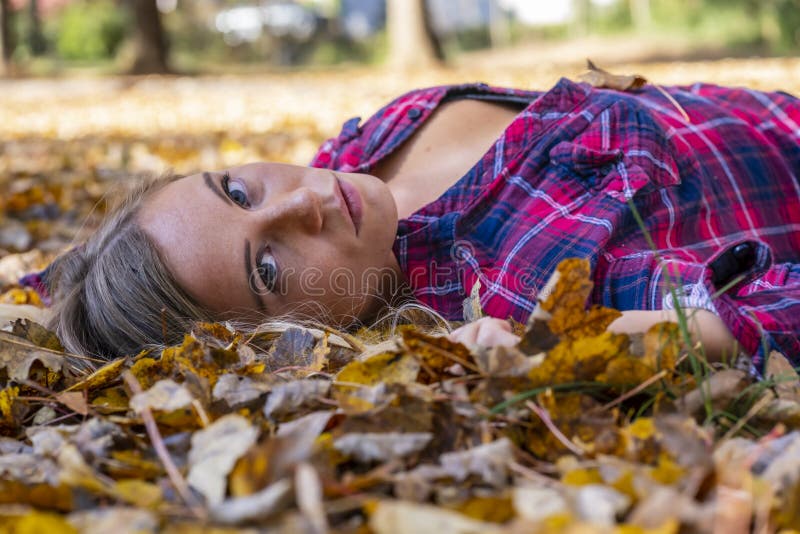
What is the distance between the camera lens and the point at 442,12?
101 feet

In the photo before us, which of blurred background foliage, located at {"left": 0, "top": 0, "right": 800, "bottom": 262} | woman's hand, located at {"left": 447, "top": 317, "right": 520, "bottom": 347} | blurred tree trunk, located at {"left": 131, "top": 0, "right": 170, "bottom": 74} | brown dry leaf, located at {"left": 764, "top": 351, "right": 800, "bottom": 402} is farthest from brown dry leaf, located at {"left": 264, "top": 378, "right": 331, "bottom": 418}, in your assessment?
blurred tree trunk, located at {"left": 131, "top": 0, "right": 170, "bottom": 74}

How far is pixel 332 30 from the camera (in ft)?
92.9

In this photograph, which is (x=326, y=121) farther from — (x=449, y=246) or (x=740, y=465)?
(x=740, y=465)

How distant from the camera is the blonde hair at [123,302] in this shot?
205 cm

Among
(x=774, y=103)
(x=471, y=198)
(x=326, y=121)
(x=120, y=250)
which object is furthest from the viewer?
(x=326, y=121)

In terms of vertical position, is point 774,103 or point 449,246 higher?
point 774,103

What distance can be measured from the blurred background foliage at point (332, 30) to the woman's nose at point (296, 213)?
16251 millimetres

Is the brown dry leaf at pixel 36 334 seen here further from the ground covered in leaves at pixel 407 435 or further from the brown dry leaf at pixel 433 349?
the brown dry leaf at pixel 433 349

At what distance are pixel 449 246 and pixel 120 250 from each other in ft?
2.65

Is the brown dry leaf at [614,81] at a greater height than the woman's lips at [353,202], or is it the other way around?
the brown dry leaf at [614,81]

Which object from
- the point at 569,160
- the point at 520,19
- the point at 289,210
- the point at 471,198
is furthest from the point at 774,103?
the point at 520,19

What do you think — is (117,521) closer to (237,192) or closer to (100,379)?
(100,379)

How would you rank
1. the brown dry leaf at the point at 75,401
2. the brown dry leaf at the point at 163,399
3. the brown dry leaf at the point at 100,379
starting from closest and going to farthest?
the brown dry leaf at the point at 163,399 < the brown dry leaf at the point at 75,401 < the brown dry leaf at the point at 100,379

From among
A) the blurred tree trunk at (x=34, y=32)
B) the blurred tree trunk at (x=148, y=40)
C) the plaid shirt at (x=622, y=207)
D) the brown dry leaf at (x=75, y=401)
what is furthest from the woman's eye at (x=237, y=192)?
the blurred tree trunk at (x=34, y=32)
